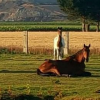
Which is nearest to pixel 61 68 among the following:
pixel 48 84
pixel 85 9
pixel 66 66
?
pixel 66 66

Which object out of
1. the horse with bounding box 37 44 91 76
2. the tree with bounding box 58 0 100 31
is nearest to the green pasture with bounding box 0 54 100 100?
the horse with bounding box 37 44 91 76

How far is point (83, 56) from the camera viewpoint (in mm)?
21594

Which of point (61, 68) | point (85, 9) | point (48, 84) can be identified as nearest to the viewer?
point (48, 84)

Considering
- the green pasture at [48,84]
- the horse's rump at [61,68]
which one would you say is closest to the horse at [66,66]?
the horse's rump at [61,68]

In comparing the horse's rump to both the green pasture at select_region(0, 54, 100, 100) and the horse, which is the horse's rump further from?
the green pasture at select_region(0, 54, 100, 100)

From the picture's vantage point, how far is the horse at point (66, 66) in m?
21.2

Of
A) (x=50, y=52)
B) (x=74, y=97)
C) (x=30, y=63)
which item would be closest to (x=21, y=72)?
(x=30, y=63)

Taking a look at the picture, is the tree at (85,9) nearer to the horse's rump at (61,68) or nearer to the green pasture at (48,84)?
the green pasture at (48,84)

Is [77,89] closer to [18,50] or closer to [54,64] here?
[54,64]

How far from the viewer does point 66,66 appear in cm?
2122

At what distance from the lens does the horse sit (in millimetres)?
21172

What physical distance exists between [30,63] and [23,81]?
770cm

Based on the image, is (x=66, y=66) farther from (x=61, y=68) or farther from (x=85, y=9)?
(x=85, y=9)

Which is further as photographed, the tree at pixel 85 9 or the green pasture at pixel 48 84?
the tree at pixel 85 9
